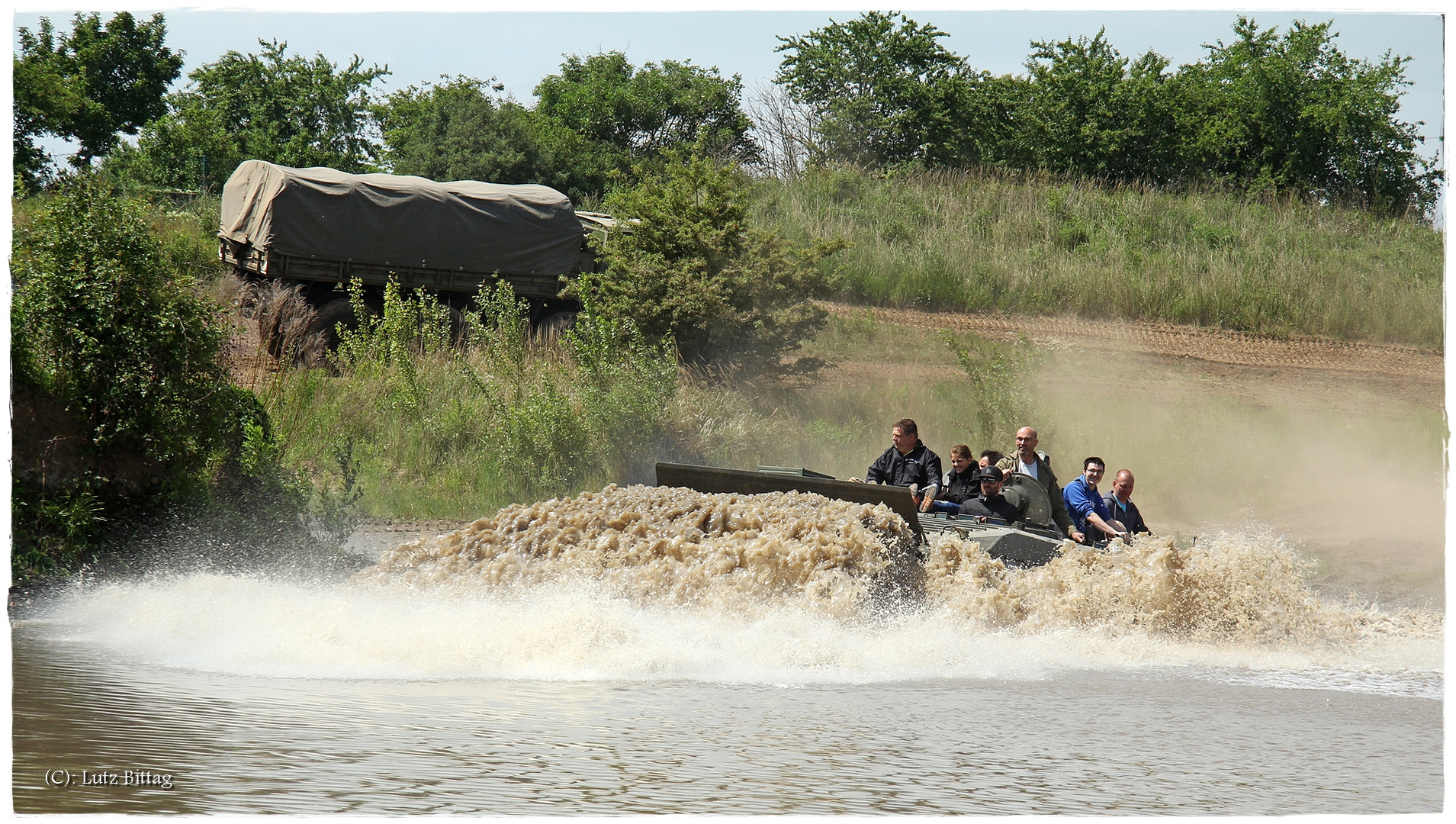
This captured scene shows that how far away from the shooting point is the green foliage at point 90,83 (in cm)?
2909

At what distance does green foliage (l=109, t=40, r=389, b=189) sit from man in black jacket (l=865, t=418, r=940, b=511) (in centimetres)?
2610

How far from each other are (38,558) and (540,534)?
379cm

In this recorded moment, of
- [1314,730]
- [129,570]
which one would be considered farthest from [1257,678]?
[129,570]

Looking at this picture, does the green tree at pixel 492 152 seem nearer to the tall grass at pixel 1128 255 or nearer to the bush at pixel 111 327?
the tall grass at pixel 1128 255

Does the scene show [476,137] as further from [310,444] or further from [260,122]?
[310,444]

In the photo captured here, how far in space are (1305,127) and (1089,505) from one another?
24.3m

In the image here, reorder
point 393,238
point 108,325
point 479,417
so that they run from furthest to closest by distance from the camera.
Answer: point 393,238, point 479,417, point 108,325

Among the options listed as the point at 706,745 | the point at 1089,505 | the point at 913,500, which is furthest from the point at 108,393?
the point at 1089,505

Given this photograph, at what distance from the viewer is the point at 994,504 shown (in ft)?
34.4

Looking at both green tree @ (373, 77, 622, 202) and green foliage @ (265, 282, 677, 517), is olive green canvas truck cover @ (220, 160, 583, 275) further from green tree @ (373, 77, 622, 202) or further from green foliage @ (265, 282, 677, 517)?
green tree @ (373, 77, 622, 202)

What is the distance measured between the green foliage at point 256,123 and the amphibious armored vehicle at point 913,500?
26050 mm

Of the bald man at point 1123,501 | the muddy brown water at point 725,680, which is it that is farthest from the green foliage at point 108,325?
the bald man at point 1123,501

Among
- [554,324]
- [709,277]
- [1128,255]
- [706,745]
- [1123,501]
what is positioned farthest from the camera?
[1128,255]

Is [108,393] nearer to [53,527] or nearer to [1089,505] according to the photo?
[53,527]
